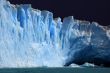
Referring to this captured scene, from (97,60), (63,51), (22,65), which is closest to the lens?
(22,65)

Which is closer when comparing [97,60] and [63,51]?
[63,51]

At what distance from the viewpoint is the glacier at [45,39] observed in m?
20.9

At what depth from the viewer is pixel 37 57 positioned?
75.3 ft

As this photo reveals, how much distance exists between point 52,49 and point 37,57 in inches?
71.2

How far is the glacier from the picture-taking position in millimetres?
20891

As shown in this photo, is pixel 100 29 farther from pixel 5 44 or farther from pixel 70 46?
pixel 5 44

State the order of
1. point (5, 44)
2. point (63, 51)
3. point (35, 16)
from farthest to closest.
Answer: point (63, 51), point (35, 16), point (5, 44)

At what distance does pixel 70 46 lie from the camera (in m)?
26.3

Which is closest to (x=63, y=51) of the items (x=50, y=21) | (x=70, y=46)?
(x=70, y=46)

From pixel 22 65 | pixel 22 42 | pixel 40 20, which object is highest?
pixel 40 20

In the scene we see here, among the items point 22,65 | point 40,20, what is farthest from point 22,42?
point 40,20

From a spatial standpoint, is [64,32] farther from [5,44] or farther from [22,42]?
[5,44]

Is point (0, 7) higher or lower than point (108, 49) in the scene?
higher

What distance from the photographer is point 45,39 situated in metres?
24.2
